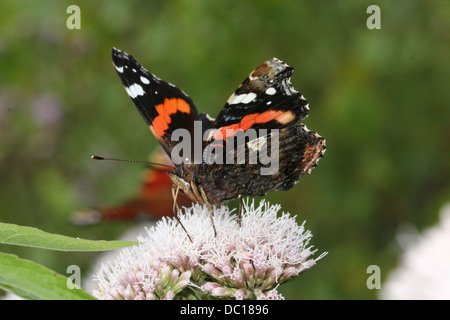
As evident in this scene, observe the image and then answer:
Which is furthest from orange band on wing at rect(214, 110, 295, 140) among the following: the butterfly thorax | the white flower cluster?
the white flower cluster

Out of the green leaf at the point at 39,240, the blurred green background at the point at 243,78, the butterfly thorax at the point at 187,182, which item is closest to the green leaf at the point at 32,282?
the green leaf at the point at 39,240

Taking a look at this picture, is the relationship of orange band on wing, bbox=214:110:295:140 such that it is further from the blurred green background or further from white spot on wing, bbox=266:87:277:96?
the blurred green background

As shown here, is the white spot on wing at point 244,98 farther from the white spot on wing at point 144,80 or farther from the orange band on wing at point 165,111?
the white spot on wing at point 144,80

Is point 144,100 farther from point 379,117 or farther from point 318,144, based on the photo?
point 379,117

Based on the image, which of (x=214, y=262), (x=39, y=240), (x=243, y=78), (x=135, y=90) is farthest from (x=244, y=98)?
(x=243, y=78)

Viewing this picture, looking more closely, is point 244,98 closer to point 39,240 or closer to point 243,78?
point 39,240
